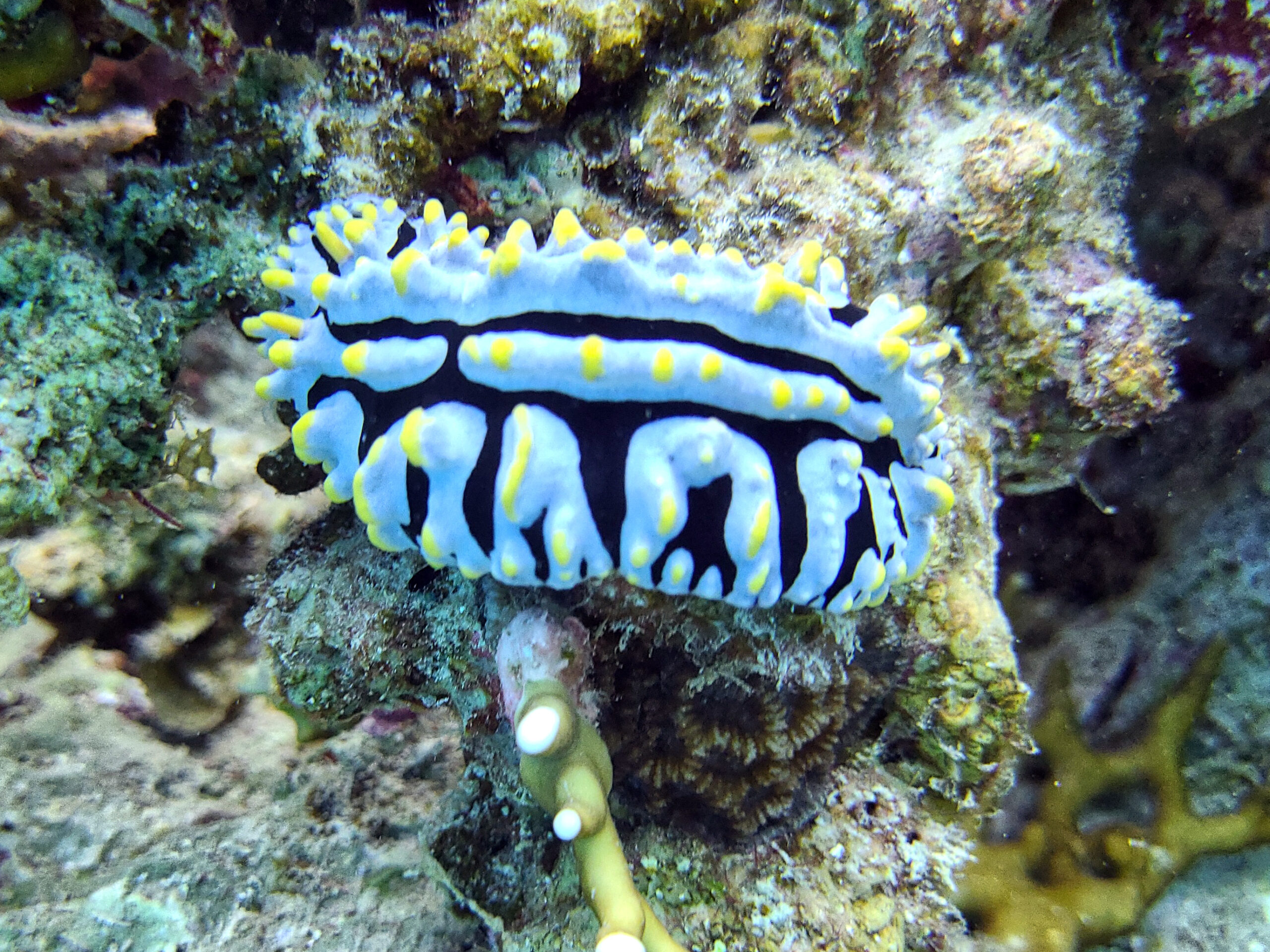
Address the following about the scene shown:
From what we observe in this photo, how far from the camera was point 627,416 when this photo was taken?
7.12ft

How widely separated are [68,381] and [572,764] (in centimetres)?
230

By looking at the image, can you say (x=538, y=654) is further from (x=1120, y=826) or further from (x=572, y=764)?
(x=1120, y=826)

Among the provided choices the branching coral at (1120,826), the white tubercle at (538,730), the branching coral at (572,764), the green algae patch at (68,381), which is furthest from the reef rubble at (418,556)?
the branching coral at (1120,826)

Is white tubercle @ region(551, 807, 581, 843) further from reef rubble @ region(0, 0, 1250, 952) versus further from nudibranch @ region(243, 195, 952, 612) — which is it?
nudibranch @ region(243, 195, 952, 612)

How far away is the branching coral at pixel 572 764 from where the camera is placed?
7.41ft

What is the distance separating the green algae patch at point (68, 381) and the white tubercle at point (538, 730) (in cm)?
186

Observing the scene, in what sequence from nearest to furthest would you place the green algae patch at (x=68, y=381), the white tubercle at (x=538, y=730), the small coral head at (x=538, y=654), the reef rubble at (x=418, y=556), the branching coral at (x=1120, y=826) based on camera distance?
the white tubercle at (x=538, y=730) < the green algae patch at (x=68, y=381) < the small coral head at (x=538, y=654) < the reef rubble at (x=418, y=556) < the branching coral at (x=1120, y=826)

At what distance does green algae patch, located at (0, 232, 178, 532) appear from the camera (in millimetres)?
2371

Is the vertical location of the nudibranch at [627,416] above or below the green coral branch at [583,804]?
above

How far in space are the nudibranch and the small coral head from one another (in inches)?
13.5

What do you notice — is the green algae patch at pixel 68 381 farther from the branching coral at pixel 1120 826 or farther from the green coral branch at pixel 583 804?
the branching coral at pixel 1120 826

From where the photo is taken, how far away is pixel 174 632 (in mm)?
3242

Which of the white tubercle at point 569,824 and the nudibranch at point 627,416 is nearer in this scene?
the nudibranch at point 627,416

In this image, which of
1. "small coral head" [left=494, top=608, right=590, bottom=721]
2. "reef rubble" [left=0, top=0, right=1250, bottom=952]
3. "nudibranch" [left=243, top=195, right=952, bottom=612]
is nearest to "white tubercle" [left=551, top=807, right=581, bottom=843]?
"small coral head" [left=494, top=608, right=590, bottom=721]
